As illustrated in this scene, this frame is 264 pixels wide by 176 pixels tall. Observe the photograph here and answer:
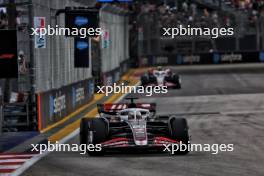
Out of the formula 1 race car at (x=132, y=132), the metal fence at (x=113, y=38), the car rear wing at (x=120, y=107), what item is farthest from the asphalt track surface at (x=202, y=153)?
the metal fence at (x=113, y=38)

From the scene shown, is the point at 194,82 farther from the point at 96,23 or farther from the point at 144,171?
the point at 144,171

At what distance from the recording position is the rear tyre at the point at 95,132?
1600 centimetres

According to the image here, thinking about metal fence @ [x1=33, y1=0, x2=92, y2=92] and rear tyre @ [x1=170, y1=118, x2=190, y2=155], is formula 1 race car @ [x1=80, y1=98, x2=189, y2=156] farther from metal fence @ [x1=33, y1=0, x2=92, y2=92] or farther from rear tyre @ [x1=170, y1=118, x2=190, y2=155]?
metal fence @ [x1=33, y1=0, x2=92, y2=92]

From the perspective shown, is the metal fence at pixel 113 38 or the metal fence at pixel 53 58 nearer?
the metal fence at pixel 53 58

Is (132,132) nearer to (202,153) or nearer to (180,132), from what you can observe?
(180,132)

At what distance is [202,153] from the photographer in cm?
1623

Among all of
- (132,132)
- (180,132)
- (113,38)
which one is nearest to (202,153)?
(180,132)

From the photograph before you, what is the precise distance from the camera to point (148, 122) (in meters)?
16.6

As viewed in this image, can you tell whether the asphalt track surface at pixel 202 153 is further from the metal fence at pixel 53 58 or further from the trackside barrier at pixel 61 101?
the metal fence at pixel 53 58

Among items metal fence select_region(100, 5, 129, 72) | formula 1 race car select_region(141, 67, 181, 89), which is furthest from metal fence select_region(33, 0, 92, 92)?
metal fence select_region(100, 5, 129, 72)

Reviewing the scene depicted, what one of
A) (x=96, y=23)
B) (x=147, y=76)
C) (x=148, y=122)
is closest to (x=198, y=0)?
(x=147, y=76)

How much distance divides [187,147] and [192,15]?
167 feet

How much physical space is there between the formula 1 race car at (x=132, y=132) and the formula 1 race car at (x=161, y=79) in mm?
23530

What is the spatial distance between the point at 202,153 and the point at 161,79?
2438 centimetres
